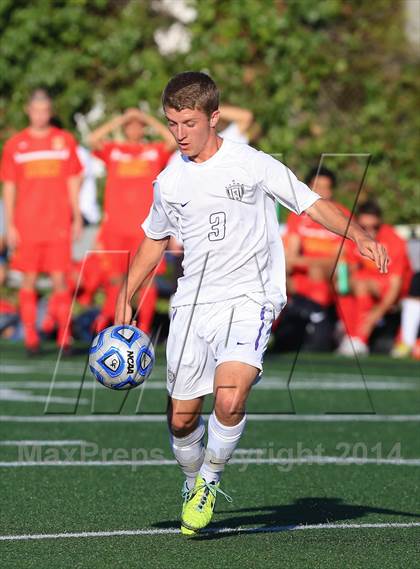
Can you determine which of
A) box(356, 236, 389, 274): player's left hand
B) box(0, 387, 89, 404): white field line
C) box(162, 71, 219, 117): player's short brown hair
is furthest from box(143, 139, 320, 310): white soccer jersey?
box(0, 387, 89, 404): white field line

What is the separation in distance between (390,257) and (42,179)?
11.7 feet

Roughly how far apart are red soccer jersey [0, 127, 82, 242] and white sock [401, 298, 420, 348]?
137 inches

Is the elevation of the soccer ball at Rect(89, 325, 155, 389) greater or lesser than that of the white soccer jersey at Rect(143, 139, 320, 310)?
lesser

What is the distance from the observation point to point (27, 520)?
5.64 m

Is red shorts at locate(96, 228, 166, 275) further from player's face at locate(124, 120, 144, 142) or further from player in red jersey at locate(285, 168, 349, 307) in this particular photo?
player in red jersey at locate(285, 168, 349, 307)

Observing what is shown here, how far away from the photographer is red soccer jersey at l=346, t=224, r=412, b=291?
1327 centimetres

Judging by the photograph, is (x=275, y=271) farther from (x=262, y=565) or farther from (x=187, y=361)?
(x=262, y=565)

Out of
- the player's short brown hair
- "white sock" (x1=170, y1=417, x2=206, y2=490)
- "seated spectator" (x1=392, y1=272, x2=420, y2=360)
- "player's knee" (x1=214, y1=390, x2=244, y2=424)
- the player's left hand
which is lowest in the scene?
"seated spectator" (x1=392, y1=272, x2=420, y2=360)

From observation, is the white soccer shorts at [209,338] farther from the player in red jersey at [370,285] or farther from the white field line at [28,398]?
the player in red jersey at [370,285]

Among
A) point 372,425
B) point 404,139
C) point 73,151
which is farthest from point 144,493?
point 404,139

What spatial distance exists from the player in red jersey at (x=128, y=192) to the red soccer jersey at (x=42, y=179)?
517 millimetres

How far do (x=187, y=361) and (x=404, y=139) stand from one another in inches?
473

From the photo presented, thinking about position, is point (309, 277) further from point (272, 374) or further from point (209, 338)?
point (209, 338)

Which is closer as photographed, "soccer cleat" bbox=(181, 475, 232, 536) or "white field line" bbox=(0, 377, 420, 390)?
"soccer cleat" bbox=(181, 475, 232, 536)
